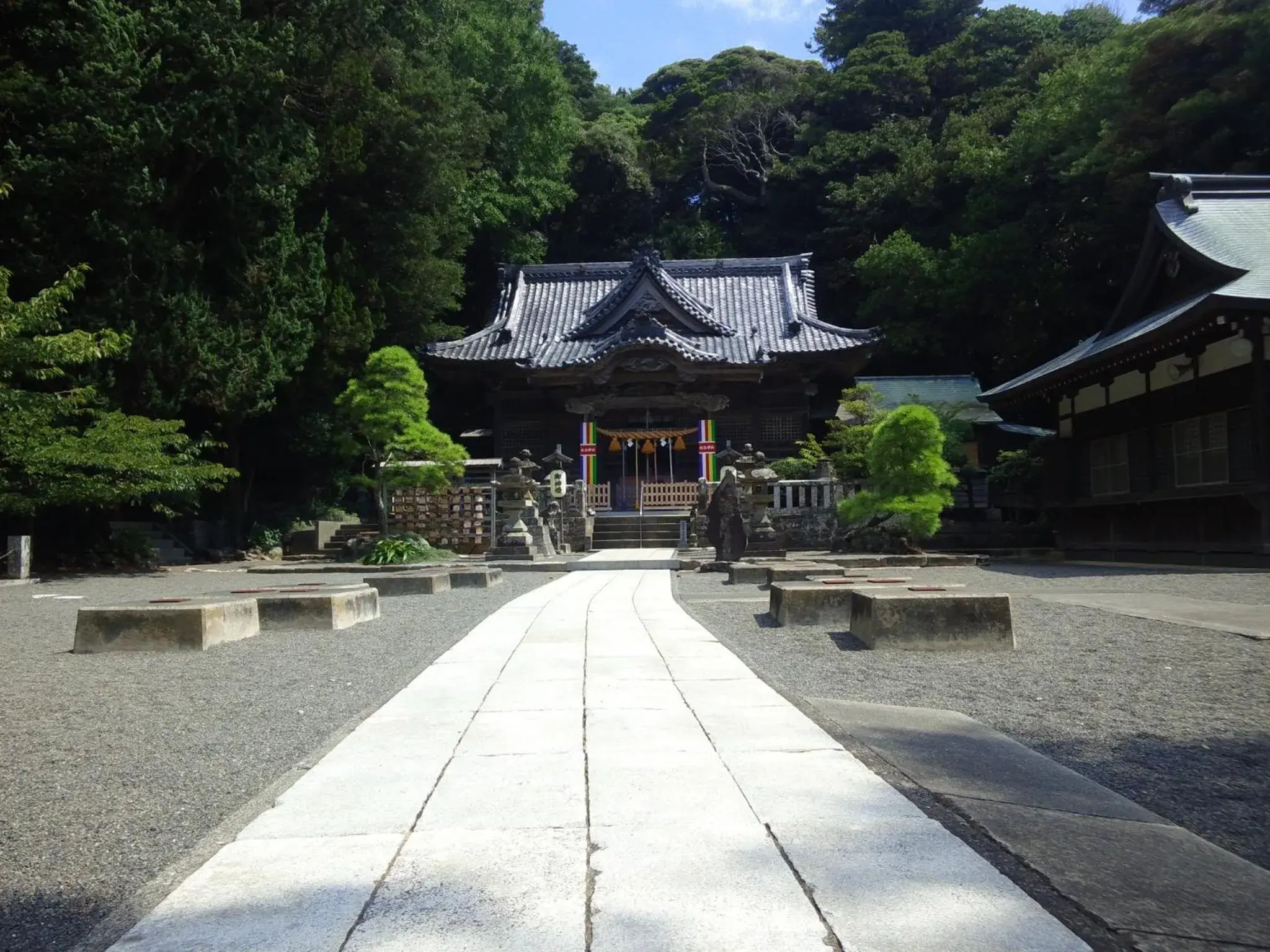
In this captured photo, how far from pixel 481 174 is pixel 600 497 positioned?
12734mm

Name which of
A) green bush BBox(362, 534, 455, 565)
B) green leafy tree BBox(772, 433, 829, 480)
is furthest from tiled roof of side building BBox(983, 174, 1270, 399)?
green bush BBox(362, 534, 455, 565)

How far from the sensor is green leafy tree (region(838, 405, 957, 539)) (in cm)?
1362

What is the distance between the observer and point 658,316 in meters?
24.8

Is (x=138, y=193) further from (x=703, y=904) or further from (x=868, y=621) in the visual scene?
(x=703, y=904)

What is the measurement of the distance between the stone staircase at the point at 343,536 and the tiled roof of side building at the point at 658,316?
5623 mm

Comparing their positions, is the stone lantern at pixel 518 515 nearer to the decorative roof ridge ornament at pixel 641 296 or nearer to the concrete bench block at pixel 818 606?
the concrete bench block at pixel 818 606

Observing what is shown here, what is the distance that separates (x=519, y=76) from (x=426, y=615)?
25762mm

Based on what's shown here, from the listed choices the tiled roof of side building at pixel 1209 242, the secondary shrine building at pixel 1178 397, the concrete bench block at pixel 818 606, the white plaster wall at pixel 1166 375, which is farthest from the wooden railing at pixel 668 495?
the concrete bench block at pixel 818 606

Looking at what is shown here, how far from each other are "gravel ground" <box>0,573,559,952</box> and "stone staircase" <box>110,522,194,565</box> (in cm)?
1012

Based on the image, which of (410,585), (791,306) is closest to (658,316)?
(791,306)

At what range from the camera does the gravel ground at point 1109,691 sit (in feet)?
10.2

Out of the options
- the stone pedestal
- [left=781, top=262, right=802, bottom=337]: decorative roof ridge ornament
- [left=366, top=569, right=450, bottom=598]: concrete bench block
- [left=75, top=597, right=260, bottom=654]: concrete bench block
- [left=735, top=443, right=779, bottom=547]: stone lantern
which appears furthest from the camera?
[left=781, top=262, right=802, bottom=337]: decorative roof ridge ornament

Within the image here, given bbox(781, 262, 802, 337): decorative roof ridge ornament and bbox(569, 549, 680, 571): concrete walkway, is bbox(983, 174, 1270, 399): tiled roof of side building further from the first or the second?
bbox(781, 262, 802, 337): decorative roof ridge ornament

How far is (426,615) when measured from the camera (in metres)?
8.04
